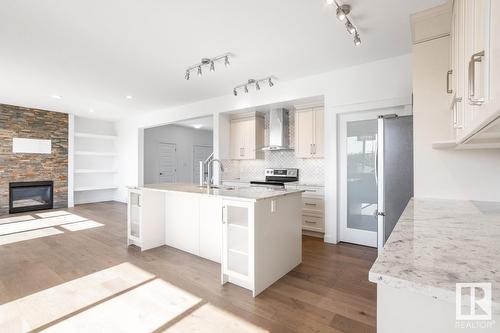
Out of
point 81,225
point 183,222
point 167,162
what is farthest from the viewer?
point 167,162

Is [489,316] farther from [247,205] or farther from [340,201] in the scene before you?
[340,201]

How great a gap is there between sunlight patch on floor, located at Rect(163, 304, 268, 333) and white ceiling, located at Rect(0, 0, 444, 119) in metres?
2.72

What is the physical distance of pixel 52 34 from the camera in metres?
2.78

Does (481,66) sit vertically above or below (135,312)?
above

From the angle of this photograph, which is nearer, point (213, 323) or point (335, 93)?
point (213, 323)

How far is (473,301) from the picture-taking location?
502mm

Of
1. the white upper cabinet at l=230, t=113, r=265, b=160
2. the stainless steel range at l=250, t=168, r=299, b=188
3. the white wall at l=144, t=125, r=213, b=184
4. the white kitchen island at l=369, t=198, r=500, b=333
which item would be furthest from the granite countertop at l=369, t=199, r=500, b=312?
the white wall at l=144, t=125, r=213, b=184

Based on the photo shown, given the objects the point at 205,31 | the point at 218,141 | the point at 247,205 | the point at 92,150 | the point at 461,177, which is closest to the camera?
the point at 461,177

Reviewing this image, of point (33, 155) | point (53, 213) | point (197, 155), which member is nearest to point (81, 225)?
point (53, 213)

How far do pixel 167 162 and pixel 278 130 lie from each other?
16.5ft

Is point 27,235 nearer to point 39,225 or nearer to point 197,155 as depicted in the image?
point 39,225

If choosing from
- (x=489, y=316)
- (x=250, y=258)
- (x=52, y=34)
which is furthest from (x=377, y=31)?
(x=52, y=34)

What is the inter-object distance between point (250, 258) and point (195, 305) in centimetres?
61

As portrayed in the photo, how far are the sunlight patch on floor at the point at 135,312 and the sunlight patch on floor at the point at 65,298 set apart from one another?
10 centimetres
